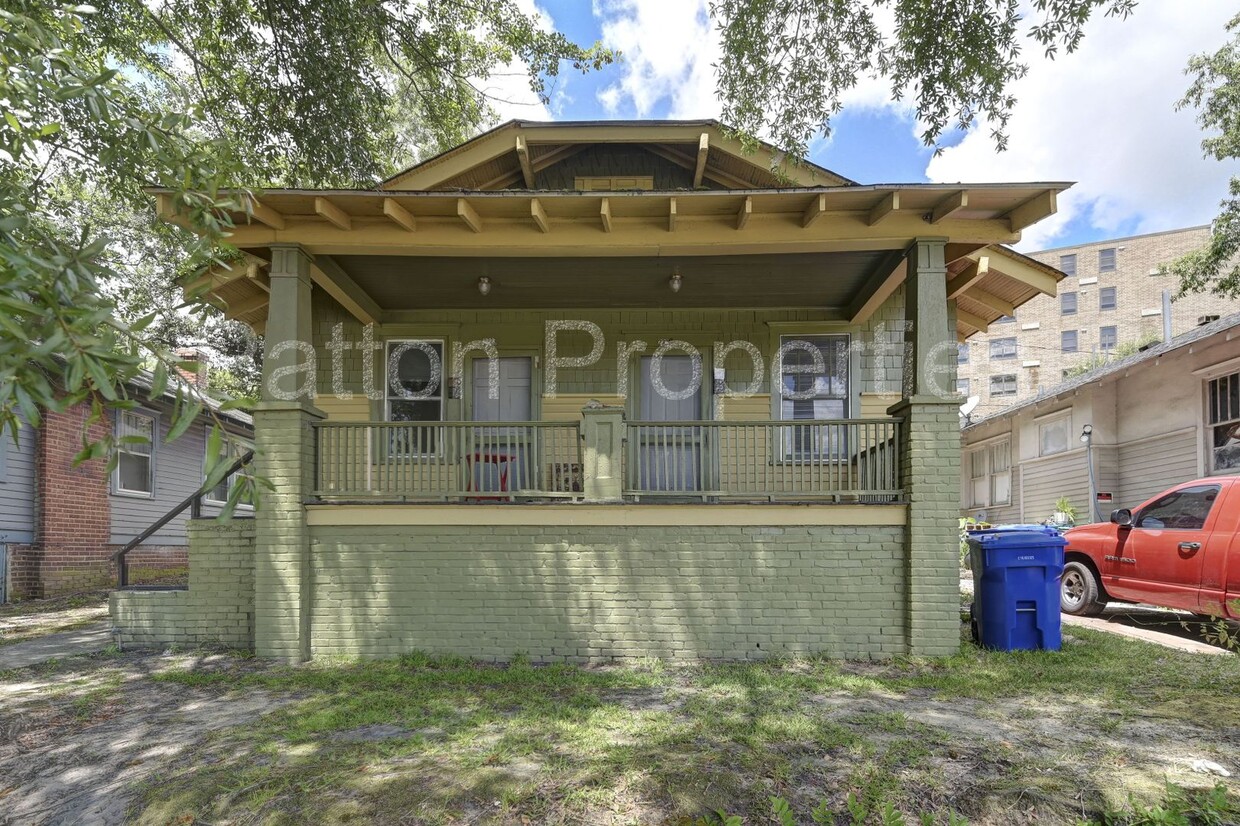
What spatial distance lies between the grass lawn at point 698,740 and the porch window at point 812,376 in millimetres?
3592

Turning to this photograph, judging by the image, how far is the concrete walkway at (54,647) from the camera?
21.6 feet

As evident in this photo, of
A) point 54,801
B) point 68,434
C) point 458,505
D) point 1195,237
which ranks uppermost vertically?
point 1195,237

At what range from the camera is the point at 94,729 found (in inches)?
180

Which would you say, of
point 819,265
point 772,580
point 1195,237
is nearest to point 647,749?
point 772,580

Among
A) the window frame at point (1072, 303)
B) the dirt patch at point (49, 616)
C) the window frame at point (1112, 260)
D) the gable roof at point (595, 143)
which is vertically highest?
the window frame at point (1112, 260)

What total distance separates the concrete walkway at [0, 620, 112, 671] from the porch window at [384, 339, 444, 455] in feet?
13.0

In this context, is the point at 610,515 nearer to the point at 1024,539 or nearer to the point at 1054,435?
the point at 1024,539

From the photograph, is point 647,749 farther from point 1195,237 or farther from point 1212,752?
point 1195,237

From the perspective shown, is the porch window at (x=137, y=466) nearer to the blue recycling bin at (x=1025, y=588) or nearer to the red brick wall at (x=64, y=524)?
the red brick wall at (x=64, y=524)

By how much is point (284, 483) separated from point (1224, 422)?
13.4 meters

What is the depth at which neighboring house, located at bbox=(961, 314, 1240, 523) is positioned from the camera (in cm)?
1056

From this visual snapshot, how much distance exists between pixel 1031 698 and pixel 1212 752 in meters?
1.14

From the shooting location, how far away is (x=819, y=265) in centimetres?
733

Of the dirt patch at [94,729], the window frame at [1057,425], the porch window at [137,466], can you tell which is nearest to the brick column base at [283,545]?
the dirt patch at [94,729]
